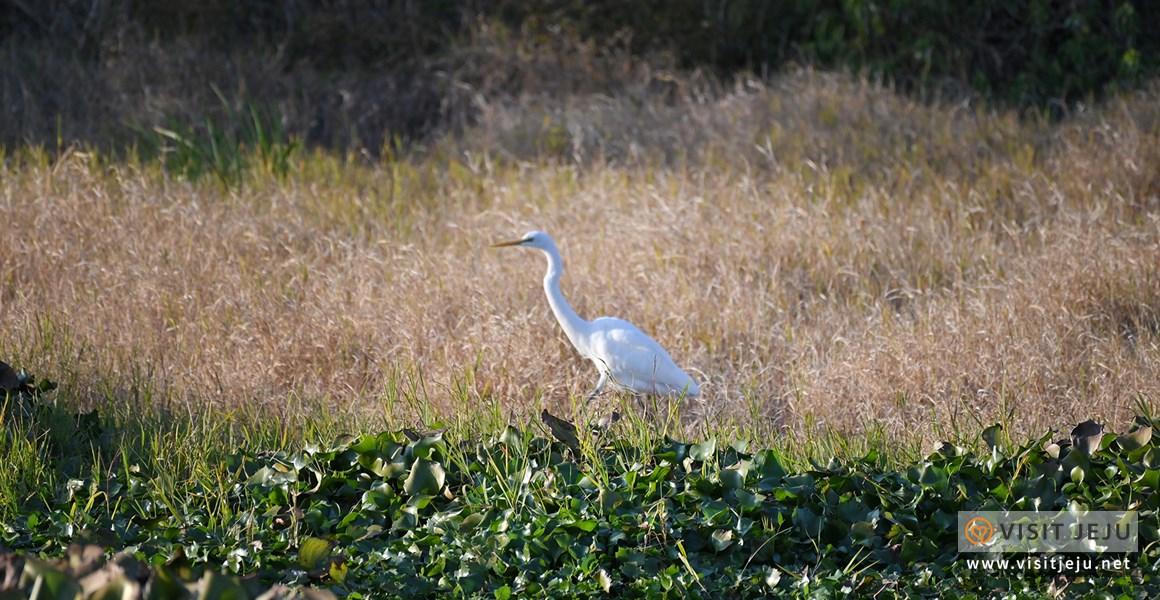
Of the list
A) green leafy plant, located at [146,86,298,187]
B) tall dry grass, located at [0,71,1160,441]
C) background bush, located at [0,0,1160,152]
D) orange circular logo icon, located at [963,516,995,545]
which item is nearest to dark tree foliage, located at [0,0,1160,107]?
background bush, located at [0,0,1160,152]

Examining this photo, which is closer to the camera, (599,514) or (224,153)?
(599,514)

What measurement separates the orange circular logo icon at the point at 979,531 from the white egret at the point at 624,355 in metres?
1.22

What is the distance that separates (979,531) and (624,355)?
4.82ft

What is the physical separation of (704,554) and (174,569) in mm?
1491

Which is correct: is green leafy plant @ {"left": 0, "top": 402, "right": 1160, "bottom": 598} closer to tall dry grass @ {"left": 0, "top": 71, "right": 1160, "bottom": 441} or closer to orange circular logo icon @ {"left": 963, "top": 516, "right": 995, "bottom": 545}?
orange circular logo icon @ {"left": 963, "top": 516, "right": 995, "bottom": 545}

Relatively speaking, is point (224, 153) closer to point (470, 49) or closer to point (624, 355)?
point (470, 49)

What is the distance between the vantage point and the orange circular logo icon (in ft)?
10.2

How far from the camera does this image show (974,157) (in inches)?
279

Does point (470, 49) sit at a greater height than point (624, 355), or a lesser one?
lesser

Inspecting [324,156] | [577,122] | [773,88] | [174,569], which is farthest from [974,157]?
[174,569]

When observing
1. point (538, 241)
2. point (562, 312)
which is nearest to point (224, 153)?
point (538, 241)

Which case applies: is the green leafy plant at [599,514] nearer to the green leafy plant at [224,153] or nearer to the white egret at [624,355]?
the white egret at [624,355]

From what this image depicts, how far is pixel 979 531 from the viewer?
3.14m

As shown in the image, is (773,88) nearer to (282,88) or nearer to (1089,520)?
(282,88)
